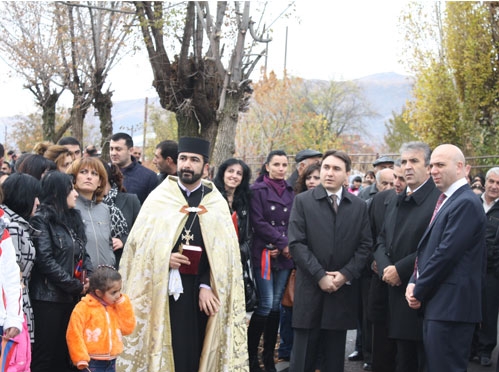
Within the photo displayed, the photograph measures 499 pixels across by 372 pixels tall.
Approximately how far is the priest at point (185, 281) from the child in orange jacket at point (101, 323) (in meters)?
0.27

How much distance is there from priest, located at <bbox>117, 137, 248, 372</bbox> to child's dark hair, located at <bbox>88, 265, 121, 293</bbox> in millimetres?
344

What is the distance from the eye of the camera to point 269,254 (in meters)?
7.38

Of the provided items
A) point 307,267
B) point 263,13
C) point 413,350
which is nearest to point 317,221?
point 307,267

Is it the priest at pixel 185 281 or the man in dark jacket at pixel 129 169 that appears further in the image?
the man in dark jacket at pixel 129 169

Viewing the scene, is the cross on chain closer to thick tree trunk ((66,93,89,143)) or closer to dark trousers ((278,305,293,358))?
dark trousers ((278,305,293,358))

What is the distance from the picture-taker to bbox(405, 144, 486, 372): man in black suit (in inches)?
215

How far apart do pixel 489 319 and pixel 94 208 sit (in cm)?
519

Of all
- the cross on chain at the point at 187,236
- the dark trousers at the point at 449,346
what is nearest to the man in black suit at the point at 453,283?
the dark trousers at the point at 449,346

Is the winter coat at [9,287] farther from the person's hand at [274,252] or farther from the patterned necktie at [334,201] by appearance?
the person's hand at [274,252]

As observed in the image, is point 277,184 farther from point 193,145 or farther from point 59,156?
point 59,156

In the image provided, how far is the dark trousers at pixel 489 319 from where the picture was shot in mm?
8234

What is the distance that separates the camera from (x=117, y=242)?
6.45 metres

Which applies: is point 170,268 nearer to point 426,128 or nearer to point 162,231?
point 162,231

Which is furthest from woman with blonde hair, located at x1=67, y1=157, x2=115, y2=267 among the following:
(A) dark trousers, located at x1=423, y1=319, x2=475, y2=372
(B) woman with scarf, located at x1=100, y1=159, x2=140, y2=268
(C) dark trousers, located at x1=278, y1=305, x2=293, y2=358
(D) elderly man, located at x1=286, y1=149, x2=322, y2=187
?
A: (D) elderly man, located at x1=286, y1=149, x2=322, y2=187
